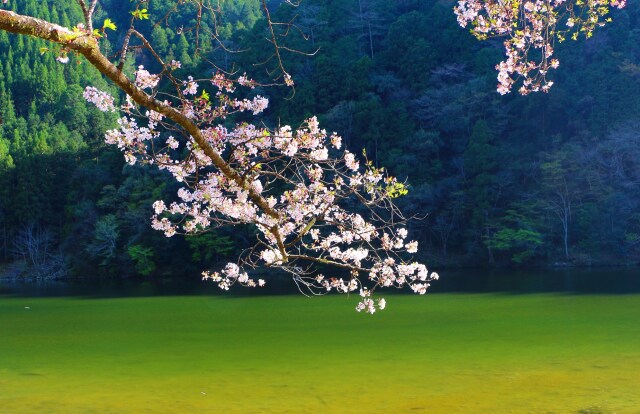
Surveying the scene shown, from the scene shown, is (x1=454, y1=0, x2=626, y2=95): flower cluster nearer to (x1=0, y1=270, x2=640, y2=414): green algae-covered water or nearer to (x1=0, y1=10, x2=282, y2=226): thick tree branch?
(x1=0, y1=10, x2=282, y2=226): thick tree branch

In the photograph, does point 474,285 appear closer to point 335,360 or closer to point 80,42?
point 335,360

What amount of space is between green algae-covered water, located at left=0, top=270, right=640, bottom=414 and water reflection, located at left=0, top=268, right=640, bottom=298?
276 cm

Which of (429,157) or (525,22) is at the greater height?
(429,157)

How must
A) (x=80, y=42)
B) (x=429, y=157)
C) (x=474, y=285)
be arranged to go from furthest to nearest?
(x=429, y=157) < (x=474, y=285) < (x=80, y=42)

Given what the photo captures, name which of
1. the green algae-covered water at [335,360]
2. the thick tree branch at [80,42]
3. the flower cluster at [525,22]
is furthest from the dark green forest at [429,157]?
the thick tree branch at [80,42]

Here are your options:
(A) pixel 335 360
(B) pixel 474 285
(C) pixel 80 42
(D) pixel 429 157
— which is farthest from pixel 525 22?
(D) pixel 429 157

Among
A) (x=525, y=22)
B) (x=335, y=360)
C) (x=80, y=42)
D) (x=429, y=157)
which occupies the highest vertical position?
(x=429, y=157)

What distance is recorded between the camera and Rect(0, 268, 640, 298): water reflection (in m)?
17.4

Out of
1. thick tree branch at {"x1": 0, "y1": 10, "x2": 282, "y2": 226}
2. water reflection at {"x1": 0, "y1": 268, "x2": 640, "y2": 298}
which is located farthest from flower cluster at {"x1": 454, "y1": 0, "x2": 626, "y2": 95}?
water reflection at {"x1": 0, "y1": 268, "x2": 640, "y2": 298}

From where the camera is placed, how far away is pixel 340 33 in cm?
3703

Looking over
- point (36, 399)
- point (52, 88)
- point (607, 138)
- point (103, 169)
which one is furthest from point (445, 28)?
point (36, 399)

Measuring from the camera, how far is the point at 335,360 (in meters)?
8.42

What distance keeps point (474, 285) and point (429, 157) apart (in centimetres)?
1206

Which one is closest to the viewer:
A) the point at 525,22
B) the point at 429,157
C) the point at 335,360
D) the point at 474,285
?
the point at 525,22
